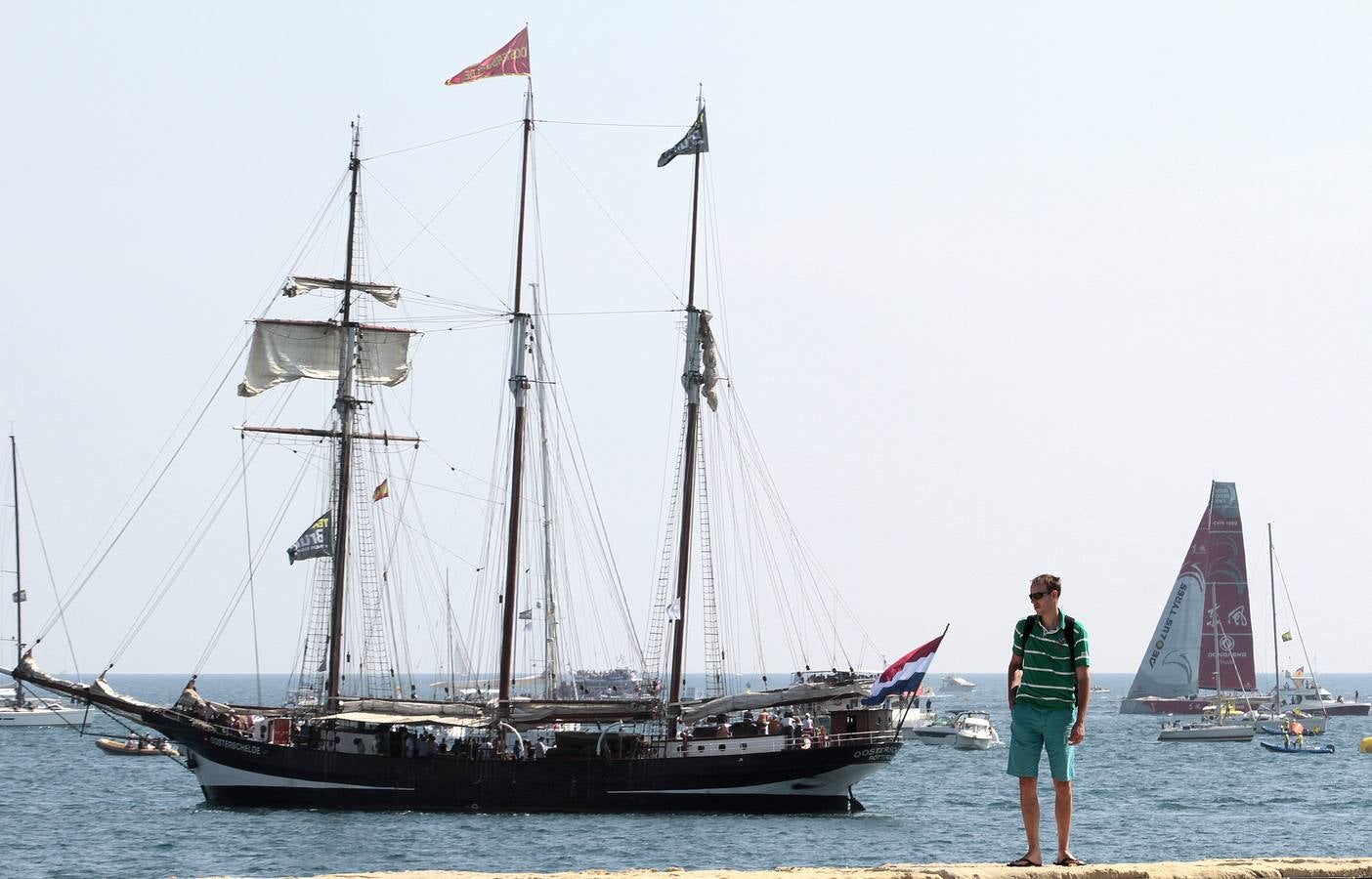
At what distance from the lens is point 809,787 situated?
59875mm

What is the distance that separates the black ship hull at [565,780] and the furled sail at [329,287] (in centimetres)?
1722

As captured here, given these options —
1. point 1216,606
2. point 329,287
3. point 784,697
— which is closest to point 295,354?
point 329,287

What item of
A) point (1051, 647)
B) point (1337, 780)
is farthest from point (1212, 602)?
point (1051, 647)

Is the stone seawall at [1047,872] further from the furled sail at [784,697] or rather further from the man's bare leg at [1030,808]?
the furled sail at [784,697]

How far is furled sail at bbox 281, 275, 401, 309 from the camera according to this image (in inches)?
2657

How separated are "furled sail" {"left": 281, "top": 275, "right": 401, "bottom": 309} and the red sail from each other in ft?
294

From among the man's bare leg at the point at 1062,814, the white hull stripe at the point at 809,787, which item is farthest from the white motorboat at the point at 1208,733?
the man's bare leg at the point at 1062,814

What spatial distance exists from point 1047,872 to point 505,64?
161ft

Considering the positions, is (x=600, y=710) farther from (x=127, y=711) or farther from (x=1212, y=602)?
(x=1212, y=602)

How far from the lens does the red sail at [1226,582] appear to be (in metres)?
143

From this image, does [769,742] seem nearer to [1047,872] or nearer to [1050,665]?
[1050,665]

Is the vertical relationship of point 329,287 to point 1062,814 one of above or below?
above

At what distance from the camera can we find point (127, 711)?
62.6 metres

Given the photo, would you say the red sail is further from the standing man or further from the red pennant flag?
the standing man
